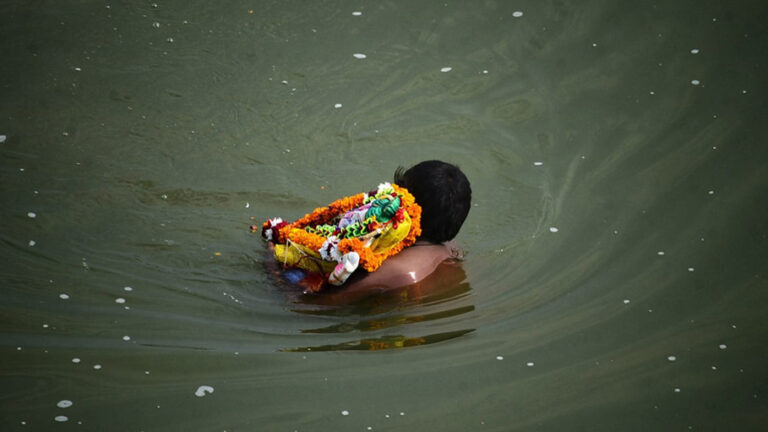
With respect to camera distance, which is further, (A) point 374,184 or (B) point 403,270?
(A) point 374,184

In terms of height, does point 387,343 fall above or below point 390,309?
below

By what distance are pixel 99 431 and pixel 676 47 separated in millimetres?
4684

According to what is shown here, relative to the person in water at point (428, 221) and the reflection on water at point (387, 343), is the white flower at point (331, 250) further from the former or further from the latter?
the reflection on water at point (387, 343)

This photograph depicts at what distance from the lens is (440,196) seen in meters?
3.17

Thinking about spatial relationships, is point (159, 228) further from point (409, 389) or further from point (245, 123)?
point (409, 389)

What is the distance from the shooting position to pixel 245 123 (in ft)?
16.1

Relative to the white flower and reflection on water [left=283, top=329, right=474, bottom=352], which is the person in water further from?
reflection on water [left=283, top=329, right=474, bottom=352]

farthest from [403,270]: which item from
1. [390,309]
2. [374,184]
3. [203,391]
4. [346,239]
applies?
[374,184]

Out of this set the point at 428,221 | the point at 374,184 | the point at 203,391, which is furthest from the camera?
the point at 374,184

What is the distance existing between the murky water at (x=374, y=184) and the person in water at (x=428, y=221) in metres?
0.10

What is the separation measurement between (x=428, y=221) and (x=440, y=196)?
0.13m

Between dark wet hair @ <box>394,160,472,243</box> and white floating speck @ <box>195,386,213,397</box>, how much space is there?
43.4 inches

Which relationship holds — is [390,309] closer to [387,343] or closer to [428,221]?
[387,343]

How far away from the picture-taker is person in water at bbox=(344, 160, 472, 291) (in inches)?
125
